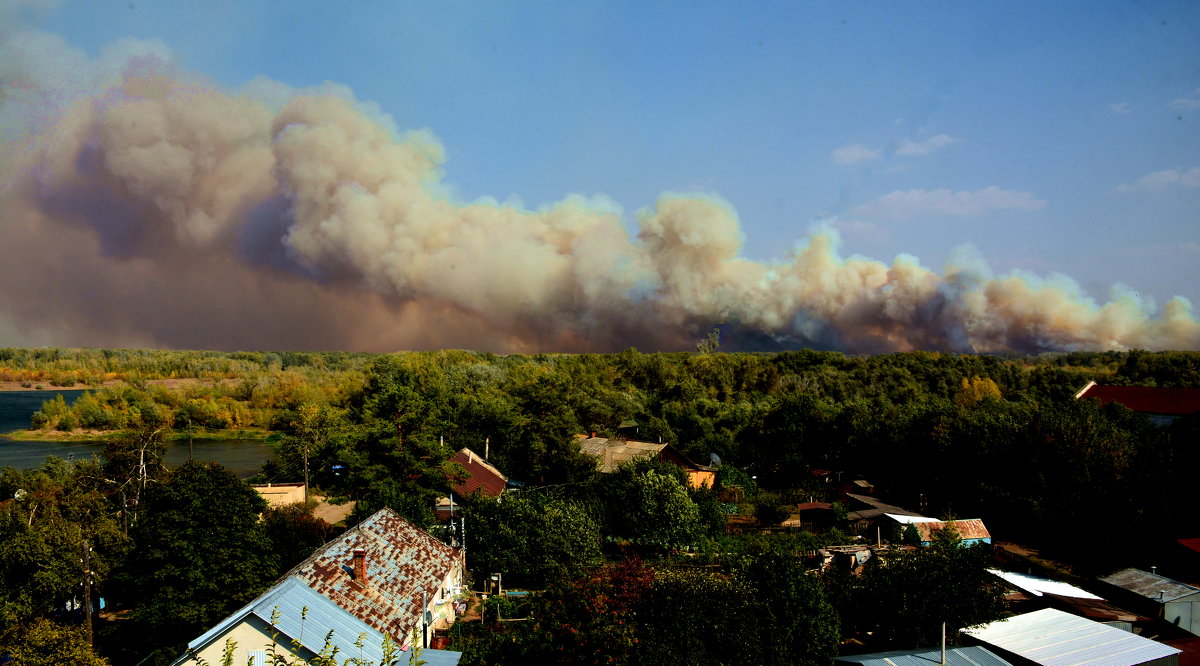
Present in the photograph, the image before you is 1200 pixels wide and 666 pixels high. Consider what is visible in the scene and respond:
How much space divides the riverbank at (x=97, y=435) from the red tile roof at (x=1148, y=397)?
6385 cm

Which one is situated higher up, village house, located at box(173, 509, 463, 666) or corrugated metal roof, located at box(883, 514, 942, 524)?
village house, located at box(173, 509, 463, 666)

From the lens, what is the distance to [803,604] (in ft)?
41.2

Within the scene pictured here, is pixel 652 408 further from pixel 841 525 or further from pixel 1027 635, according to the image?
pixel 1027 635

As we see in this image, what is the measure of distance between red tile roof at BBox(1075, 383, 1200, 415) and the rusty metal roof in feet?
142

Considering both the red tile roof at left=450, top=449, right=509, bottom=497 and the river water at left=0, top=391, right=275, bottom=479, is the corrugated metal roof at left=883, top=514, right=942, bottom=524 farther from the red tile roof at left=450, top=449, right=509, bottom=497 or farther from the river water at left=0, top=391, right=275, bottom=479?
the river water at left=0, top=391, right=275, bottom=479

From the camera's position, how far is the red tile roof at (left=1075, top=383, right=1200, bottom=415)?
43562mm

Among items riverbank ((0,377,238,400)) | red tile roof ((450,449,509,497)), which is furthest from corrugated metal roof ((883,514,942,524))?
riverbank ((0,377,238,400))

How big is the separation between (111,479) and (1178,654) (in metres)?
30.2

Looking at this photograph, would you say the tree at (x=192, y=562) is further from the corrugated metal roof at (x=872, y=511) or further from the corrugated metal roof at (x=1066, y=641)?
the corrugated metal roof at (x=872, y=511)

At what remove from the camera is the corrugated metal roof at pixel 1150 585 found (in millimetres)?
16242

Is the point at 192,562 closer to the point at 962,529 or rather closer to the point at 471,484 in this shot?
the point at 471,484

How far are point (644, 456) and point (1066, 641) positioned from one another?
18.0 metres

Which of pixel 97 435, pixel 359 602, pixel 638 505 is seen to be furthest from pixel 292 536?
pixel 97 435

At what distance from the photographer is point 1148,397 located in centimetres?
4619
